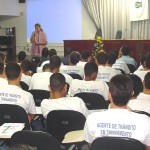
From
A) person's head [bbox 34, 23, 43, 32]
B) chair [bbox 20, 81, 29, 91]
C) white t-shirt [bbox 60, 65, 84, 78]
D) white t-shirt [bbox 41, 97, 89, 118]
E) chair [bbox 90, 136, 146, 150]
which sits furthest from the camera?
person's head [bbox 34, 23, 43, 32]

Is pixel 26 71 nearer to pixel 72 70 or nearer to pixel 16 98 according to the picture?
pixel 72 70

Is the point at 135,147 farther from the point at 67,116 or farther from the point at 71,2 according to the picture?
the point at 71,2

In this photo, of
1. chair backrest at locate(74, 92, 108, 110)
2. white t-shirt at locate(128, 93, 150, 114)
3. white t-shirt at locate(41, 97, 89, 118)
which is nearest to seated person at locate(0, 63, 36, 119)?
white t-shirt at locate(41, 97, 89, 118)

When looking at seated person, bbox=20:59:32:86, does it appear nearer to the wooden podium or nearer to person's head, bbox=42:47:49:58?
person's head, bbox=42:47:49:58

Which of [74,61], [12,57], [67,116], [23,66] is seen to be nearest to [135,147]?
[67,116]

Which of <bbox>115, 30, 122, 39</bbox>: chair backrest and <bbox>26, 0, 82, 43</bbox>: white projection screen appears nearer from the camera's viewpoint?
<bbox>115, 30, 122, 39</bbox>: chair backrest

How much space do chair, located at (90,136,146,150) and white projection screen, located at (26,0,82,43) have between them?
11266 mm

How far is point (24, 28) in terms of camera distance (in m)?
14.4

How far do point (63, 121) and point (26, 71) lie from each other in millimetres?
2487

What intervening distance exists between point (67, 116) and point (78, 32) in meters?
10.5

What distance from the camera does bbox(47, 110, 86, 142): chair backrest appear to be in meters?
3.04

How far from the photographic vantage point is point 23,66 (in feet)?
17.6

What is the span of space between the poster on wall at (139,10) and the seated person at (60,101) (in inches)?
322

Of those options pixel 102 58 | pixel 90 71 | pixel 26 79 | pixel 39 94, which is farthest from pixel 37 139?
pixel 102 58
